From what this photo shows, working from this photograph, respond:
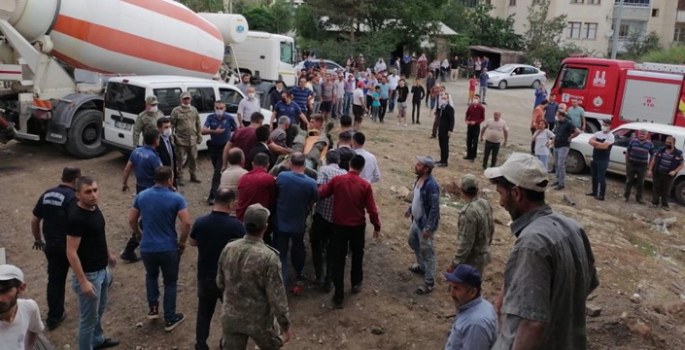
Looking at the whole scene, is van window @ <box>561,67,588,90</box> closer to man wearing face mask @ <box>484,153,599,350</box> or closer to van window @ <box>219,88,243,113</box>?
van window @ <box>219,88,243,113</box>

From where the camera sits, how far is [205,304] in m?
4.96

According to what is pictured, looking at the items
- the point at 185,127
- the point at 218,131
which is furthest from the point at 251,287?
the point at 185,127

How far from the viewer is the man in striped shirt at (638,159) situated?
1146cm

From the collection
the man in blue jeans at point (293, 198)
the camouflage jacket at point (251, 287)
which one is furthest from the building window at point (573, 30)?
the camouflage jacket at point (251, 287)

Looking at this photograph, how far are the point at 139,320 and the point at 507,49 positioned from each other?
38.3 meters

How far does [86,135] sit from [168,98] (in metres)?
2.23

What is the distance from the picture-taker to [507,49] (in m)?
40.2

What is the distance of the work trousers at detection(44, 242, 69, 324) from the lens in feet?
16.8

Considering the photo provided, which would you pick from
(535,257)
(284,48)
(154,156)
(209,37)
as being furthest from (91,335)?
(284,48)

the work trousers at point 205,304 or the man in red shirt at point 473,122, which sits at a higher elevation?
the man in red shirt at point 473,122

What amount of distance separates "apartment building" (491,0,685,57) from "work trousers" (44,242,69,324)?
42862 millimetres

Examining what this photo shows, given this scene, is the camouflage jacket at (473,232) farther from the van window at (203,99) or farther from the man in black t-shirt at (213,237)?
the van window at (203,99)

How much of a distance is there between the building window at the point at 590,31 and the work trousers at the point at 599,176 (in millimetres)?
37075

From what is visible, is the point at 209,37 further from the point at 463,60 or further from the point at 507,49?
the point at 507,49
